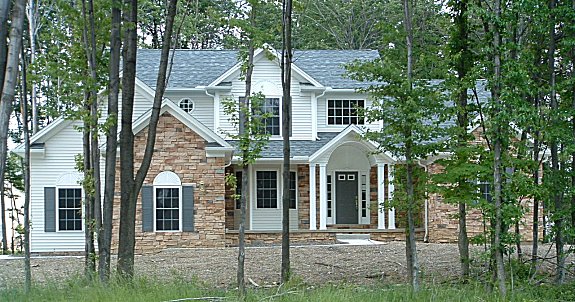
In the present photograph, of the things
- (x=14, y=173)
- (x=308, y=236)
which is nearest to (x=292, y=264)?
(x=308, y=236)

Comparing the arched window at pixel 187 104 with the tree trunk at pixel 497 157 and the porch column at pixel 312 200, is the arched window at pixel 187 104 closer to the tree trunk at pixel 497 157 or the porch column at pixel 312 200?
the porch column at pixel 312 200

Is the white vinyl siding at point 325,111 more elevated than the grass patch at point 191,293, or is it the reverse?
the white vinyl siding at point 325,111

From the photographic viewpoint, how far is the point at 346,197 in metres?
24.3

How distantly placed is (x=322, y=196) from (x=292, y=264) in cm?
749

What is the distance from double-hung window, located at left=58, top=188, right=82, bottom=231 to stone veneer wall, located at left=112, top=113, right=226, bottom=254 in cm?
215

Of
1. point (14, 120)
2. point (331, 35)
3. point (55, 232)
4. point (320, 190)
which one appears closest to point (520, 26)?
point (320, 190)

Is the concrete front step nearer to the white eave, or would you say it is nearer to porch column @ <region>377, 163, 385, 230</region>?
porch column @ <region>377, 163, 385, 230</region>

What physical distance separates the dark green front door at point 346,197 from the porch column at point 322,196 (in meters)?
2.02

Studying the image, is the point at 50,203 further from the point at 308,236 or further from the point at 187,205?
the point at 308,236

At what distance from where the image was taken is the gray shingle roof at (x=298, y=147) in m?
22.3

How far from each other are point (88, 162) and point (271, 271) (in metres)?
4.32

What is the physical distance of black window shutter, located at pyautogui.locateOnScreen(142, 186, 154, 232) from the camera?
64.7 ft

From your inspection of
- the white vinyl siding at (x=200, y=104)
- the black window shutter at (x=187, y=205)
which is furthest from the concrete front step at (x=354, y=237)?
the white vinyl siding at (x=200, y=104)

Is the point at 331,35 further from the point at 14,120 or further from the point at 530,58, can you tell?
the point at 530,58
